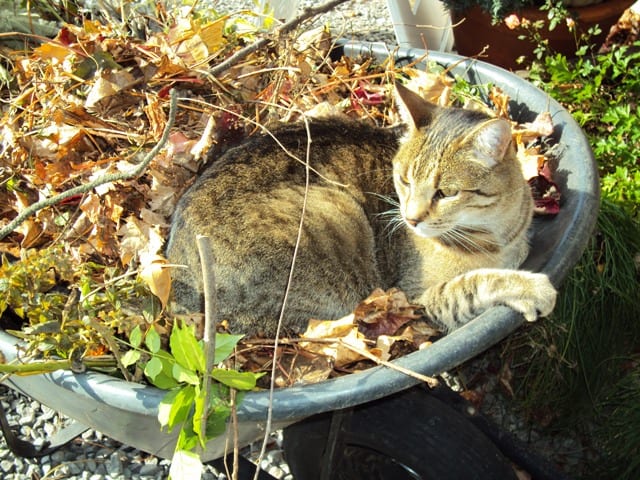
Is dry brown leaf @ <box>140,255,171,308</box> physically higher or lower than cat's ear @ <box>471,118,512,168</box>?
lower

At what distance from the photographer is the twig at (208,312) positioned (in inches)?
39.2

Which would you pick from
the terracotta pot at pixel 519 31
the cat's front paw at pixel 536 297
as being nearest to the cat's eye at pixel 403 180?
the cat's front paw at pixel 536 297

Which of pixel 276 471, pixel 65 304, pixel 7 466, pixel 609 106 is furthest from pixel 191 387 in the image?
pixel 609 106

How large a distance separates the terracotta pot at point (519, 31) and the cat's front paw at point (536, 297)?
2.18 m

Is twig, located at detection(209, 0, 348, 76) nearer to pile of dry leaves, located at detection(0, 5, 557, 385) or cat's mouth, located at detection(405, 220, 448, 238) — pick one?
pile of dry leaves, located at detection(0, 5, 557, 385)

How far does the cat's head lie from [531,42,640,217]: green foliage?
3.60 feet

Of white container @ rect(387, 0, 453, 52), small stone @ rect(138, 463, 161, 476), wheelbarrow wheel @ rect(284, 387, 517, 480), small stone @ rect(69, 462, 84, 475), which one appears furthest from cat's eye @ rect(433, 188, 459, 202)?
white container @ rect(387, 0, 453, 52)

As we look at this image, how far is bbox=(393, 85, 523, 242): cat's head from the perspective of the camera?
1732 mm

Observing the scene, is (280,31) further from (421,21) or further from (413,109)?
(421,21)

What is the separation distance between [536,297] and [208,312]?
0.80 metres

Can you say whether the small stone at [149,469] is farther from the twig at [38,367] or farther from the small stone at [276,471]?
the twig at [38,367]

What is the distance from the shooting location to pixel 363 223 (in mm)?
1946

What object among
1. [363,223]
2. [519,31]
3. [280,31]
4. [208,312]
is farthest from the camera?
[519,31]

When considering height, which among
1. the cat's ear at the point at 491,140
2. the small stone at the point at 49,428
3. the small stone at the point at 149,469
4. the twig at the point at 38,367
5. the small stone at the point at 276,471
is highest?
the cat's ear at the point at 491,140
